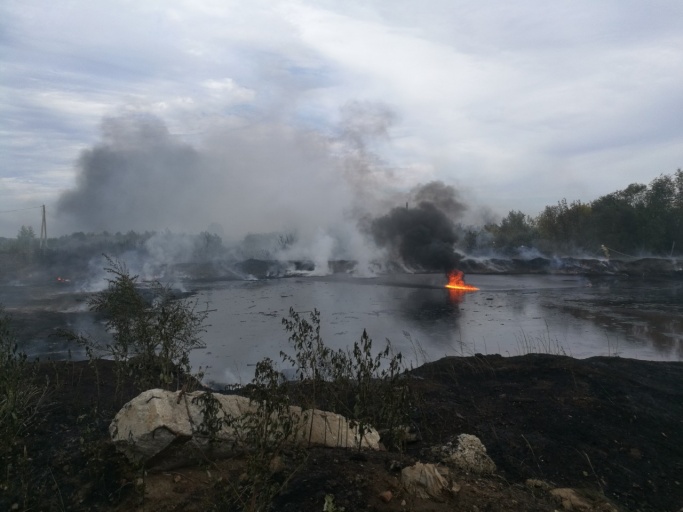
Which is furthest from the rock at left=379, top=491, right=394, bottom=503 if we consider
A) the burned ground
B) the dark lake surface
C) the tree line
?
the tree line

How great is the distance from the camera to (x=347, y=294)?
2767 cm

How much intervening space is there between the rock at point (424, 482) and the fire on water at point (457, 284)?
90.0ft

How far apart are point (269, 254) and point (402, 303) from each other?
123 feet

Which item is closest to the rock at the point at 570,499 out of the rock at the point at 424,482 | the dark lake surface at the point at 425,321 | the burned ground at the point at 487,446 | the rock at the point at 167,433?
the burned ground at the point at 487,446

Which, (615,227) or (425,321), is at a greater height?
(615,227)

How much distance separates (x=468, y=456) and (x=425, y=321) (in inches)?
539

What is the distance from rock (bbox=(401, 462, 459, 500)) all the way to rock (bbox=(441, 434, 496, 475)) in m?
1.02

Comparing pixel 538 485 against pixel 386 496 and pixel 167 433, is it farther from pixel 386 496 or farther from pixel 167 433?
pixel 167 433

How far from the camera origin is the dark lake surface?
42.3 ft

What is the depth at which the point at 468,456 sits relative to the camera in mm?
4457

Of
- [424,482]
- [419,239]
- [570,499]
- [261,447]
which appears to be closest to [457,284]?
[419,239]

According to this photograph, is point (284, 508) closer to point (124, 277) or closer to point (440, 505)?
point (440, 505)

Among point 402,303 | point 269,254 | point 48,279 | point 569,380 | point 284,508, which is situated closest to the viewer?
point 284,508

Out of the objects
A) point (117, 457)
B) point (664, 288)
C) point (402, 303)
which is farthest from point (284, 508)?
point (664, 288)
